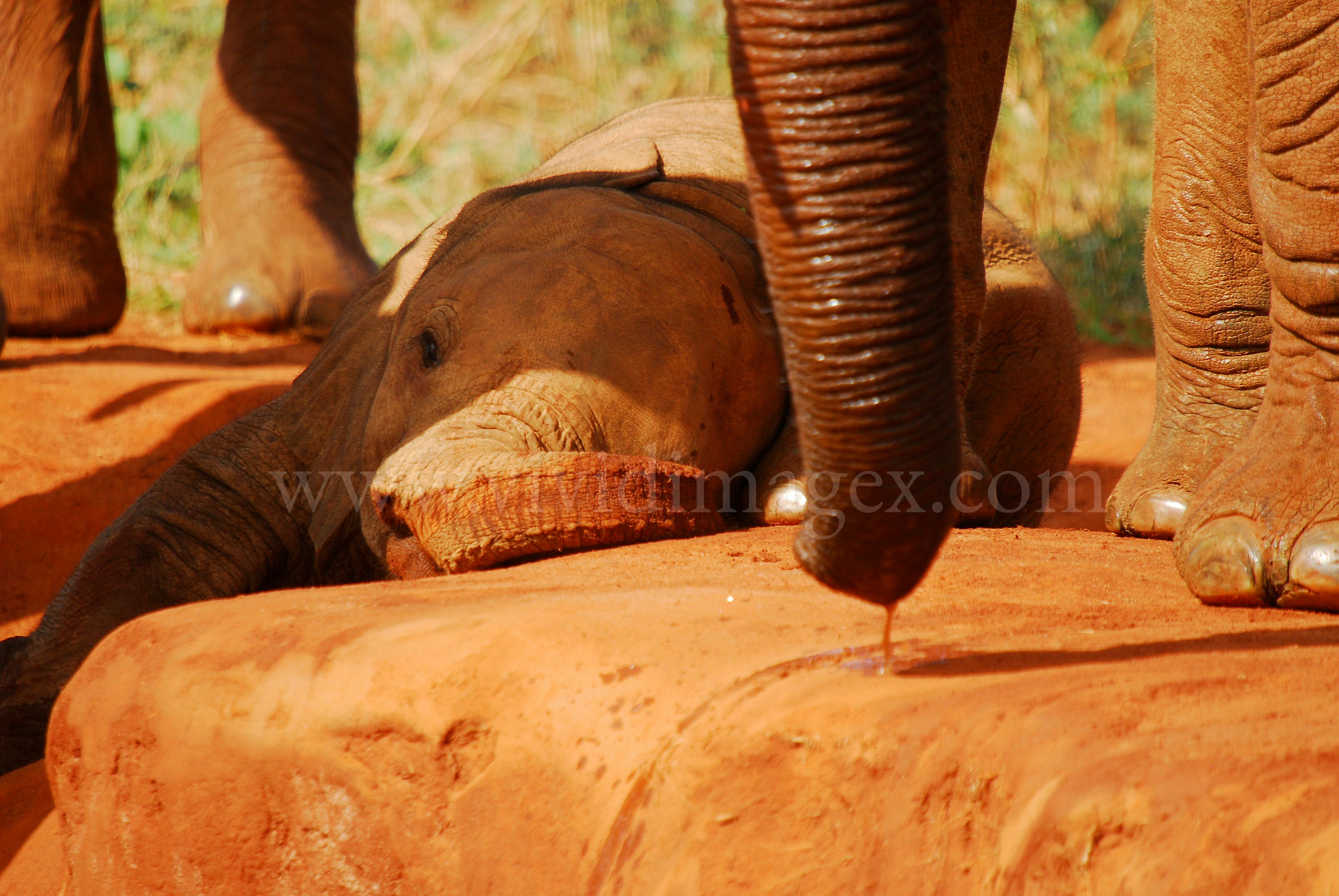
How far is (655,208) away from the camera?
2.98 m

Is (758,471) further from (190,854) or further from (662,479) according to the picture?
(190,854)

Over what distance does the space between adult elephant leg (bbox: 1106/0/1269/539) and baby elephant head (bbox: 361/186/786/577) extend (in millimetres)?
786

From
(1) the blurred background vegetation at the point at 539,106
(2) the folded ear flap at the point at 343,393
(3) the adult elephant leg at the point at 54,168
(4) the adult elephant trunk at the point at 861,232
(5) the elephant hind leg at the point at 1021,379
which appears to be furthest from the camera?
(1) the blurred background vegetation at the point at 539,106

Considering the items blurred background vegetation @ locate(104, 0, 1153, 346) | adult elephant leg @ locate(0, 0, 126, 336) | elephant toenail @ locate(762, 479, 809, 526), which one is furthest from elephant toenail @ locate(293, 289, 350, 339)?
elephant toenail @ locate(762, 479, 809, 526)

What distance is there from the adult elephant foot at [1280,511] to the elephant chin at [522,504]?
0.85m

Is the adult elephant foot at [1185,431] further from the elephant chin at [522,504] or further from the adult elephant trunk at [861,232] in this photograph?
the adult elephant trunk at [861,232]

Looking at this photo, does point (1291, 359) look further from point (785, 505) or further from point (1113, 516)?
point (785, 505)

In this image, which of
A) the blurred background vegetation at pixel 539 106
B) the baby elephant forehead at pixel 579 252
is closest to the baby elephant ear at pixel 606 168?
the baby elephant forehead at pixel 579 252

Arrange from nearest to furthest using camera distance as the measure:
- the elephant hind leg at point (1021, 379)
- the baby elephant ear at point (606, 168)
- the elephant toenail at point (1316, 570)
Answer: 1. the elephant toenail at point (1316, 570)
2. the baby elephant ear at point (606, 168)
3. the elephant hind leg at point (1021, 379)

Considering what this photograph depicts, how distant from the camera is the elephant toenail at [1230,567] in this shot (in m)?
1.97

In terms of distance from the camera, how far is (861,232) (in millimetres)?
1295

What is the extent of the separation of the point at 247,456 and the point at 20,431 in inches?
53.2

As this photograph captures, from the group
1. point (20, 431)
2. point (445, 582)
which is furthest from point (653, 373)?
point (20, 431)

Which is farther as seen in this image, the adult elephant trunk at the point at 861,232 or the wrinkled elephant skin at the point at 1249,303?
the wrinkled elephant skin at the point at 1249,303
